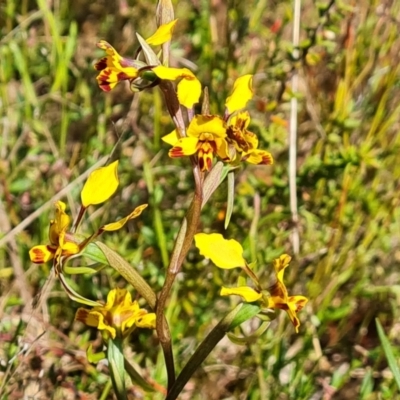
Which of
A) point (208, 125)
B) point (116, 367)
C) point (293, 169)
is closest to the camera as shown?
point (208, 125)

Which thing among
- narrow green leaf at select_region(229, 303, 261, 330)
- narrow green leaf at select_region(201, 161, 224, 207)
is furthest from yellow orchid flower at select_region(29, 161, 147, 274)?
narrow green leaf at select_region(229, 303, 261, 330)

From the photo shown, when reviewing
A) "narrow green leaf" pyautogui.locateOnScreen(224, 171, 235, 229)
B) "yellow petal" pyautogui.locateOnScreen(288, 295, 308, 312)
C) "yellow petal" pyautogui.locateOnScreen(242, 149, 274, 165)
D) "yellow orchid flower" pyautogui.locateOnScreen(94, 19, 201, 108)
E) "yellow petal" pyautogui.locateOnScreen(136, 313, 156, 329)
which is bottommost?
"yellow petal" pyautogui.locateOnScreen(136, 313, 156, 329)

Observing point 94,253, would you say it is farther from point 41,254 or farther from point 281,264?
point 281,264

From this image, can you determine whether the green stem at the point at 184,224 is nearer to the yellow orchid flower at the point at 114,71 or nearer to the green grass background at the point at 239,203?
the yellow orchid flower at the point at 114,71

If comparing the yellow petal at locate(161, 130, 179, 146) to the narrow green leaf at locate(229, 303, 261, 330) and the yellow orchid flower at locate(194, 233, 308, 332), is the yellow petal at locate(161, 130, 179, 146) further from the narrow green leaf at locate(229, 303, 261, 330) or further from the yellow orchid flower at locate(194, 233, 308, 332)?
the narrow green leaf at locate(229, 303, 261, 330)

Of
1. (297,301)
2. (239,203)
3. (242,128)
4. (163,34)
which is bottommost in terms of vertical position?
(239,203)

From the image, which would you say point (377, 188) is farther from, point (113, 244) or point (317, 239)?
point (113, 244)

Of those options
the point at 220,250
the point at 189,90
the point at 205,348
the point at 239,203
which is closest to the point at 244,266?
the point at 220,250
